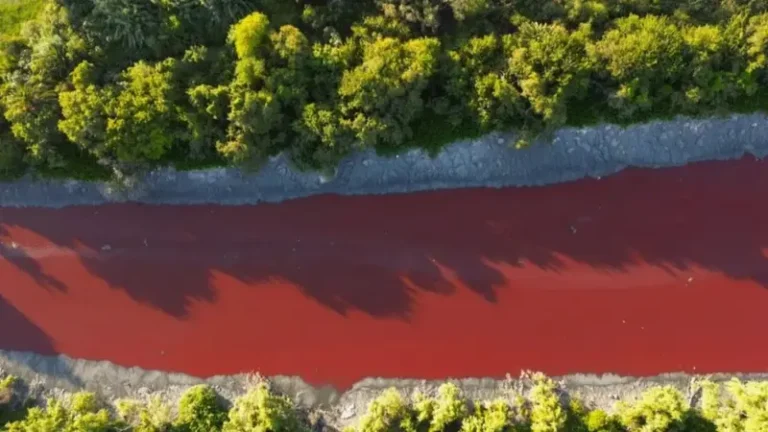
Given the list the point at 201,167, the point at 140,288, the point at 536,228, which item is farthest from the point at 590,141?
the point at 140,288

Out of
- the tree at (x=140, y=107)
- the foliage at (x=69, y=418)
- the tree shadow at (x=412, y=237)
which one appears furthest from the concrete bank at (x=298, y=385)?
the tree at (x=140, y=107)

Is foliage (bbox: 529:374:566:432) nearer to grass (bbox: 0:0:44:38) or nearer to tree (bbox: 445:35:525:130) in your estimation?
tree (bbox: 445:35:525:130)

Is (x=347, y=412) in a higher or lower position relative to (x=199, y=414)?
higher

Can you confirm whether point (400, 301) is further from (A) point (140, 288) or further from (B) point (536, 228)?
(A) point (140, 288)

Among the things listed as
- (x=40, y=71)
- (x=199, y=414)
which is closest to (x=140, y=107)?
(x=40, y=71)

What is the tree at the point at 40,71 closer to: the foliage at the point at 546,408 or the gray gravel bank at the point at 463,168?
the gray gravel bank at the point at 463,168

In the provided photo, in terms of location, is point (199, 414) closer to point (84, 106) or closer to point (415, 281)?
point (415, 281)
